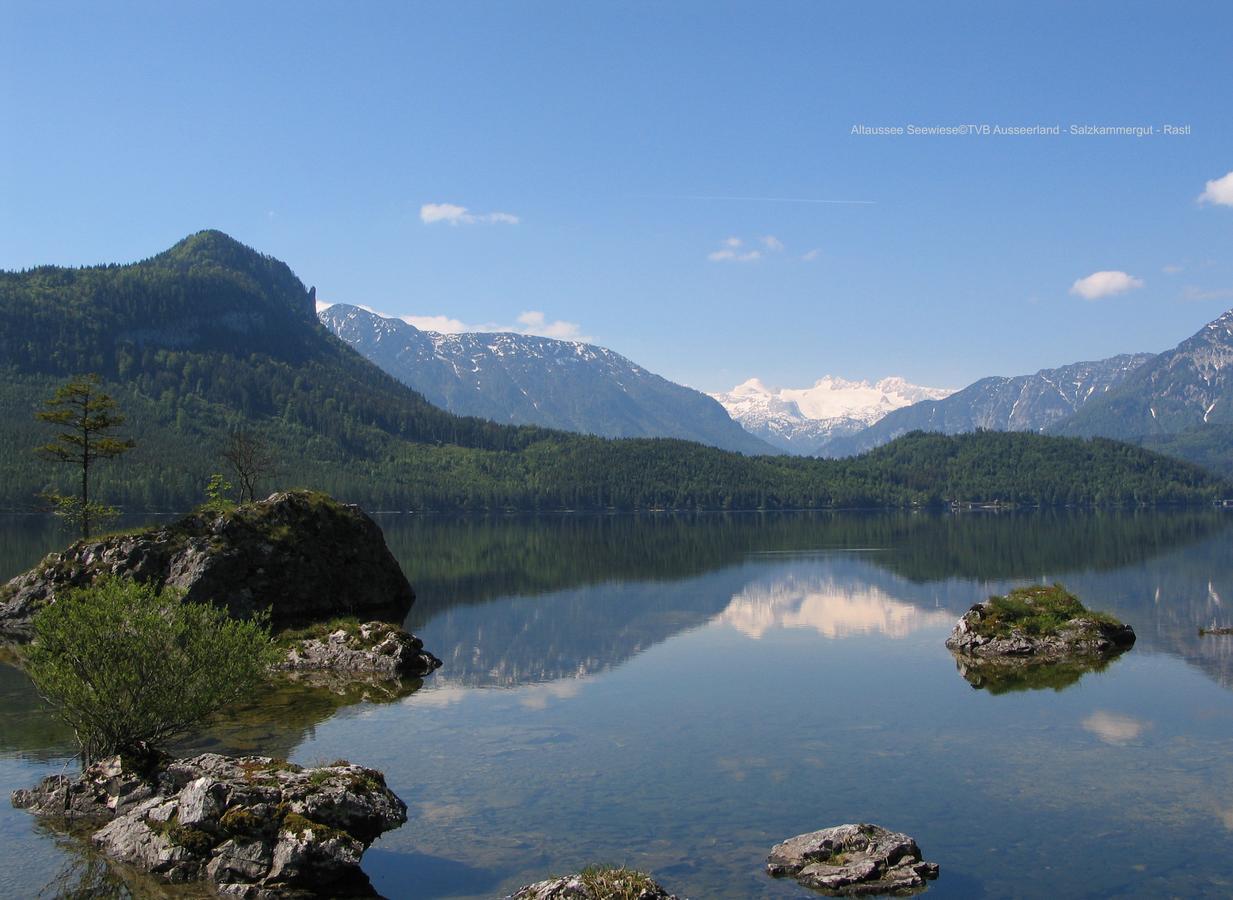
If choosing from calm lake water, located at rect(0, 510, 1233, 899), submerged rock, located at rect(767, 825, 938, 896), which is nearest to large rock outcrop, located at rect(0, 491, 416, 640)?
calm lake water, located at rect(0, 510, 1233, 899)

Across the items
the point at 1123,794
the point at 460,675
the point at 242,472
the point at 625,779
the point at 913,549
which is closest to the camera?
the point at 1123,794

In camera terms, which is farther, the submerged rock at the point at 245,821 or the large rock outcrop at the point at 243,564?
the large rock outcrop at the point at 243,564

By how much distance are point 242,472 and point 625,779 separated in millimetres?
66781

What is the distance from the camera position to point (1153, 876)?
2573 cm

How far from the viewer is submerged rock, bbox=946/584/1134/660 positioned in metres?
60.0

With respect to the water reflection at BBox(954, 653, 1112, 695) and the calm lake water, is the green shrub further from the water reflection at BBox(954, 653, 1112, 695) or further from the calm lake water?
the water reflection at BBox(954, 653, 1112, 695)

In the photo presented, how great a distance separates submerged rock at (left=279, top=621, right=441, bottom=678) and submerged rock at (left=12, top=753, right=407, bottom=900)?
2452 centimetres

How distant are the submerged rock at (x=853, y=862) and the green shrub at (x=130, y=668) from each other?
18112mm

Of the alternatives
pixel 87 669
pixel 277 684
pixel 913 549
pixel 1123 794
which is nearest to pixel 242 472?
pixel 277 684

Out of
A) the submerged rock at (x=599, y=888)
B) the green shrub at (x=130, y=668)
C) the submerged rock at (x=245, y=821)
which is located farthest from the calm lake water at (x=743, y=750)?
the green shrub at (x=130, y=668)

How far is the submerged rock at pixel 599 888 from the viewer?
21.8 meters

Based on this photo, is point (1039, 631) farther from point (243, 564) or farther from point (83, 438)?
point (83, 438)

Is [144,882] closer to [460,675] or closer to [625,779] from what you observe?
[625,779]

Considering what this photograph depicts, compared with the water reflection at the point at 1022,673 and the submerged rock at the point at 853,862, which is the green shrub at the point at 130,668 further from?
the water reflection at the point at 1022,673
